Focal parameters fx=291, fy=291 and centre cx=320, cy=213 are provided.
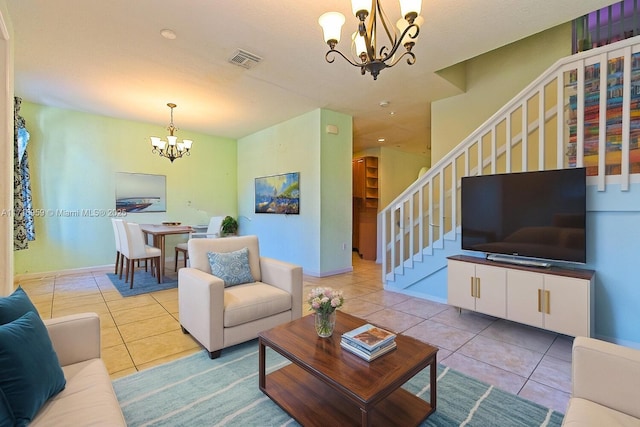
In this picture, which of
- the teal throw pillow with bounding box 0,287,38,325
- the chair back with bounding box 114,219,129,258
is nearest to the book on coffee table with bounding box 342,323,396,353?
the teal throw pillow with bounding box 0,287,38,325

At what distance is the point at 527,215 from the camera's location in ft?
8.94

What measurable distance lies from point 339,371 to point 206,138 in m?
6.26

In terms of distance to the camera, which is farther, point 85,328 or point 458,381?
point 458,381

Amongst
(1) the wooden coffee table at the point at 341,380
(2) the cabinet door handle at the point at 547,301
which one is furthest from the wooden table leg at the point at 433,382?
(2) the cabinet door handle at the point at 547,301

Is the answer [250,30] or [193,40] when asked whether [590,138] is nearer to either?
[250,30]

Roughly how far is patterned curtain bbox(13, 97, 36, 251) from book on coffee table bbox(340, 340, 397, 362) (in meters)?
4.92

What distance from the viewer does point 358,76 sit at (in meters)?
3.59

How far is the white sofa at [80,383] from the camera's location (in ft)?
3.43

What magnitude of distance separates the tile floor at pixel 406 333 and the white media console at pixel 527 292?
7.6 inches

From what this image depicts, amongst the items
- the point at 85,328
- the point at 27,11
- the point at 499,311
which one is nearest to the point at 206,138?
the point at 27,11

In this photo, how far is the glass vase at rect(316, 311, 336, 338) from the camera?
171 centimetres

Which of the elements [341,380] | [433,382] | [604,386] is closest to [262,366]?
[341,380]

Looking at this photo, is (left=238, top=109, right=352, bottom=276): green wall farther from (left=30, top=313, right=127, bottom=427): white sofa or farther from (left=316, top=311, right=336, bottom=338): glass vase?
(left=30, top=313, right=127, bottom=427): white sofa

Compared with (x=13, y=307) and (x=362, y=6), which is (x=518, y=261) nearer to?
(x=362, y=6)
